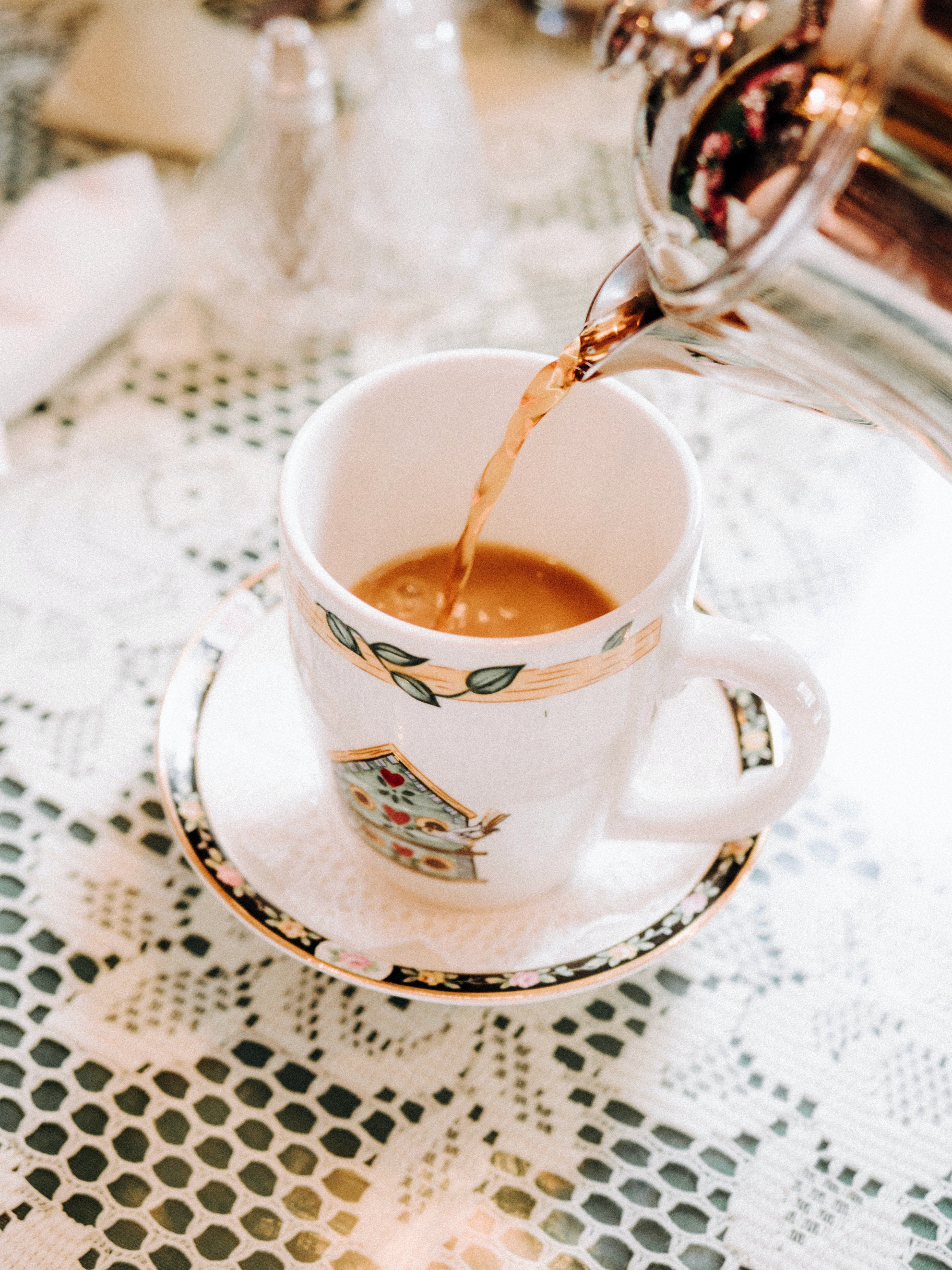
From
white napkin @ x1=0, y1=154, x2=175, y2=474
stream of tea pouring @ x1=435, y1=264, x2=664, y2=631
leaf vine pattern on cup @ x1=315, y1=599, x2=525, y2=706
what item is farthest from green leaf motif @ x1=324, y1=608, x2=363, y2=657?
white napkin @ x1=0, y1=154, x2=175, y2=474

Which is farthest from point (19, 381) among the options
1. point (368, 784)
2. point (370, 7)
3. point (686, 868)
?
point (370, 7)

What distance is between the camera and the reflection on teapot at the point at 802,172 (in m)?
0.29

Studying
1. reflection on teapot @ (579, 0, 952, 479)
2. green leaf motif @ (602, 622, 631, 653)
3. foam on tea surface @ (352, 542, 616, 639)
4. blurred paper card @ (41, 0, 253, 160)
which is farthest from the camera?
blurred paper card @ (41, 0, 253, 160)

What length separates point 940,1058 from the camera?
491 mm

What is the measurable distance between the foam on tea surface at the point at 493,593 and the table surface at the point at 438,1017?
4.3 inches

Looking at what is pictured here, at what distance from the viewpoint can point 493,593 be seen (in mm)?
598

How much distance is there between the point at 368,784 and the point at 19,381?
1.37ft

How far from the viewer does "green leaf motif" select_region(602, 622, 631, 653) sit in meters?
0.40

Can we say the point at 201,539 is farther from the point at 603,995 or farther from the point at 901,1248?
the point at 901,1248

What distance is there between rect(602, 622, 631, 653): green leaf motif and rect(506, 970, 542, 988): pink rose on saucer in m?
0.15

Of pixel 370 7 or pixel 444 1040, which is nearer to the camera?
pixel 444 1040

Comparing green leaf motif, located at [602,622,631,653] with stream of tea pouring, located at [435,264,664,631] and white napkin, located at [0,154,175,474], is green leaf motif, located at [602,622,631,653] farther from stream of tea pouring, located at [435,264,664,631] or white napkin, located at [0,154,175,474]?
white napkin, located at [0,154,175,474]

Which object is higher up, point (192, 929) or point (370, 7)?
point (370, 7)

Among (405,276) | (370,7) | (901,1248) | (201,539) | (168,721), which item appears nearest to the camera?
(901,1248)
